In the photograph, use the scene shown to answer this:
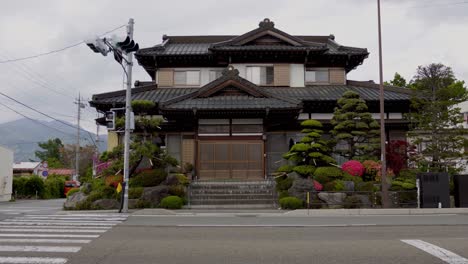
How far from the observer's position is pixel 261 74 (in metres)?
29.2

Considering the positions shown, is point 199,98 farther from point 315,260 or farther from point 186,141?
point 315,260

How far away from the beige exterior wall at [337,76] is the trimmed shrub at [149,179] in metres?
14.5

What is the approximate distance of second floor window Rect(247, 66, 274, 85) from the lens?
29031mm

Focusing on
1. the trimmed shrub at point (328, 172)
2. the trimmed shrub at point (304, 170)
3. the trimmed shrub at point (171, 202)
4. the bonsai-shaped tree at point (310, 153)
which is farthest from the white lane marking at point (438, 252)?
the trimmed shrub at point (171, 202)

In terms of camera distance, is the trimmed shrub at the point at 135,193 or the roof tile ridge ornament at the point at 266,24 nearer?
the trimmed shrub at the point at 135,193

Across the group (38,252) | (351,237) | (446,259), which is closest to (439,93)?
(351,237)

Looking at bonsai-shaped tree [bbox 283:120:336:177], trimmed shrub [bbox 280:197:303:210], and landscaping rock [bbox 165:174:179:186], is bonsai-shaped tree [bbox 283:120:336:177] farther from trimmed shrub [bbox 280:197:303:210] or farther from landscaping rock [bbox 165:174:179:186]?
landscaping rock [bbox 165:174:179:186]

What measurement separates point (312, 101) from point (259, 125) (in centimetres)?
388

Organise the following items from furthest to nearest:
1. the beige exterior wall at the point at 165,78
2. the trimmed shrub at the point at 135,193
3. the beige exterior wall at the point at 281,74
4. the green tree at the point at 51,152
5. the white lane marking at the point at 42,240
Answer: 1. the green tree at the point at 51,152
2. the beige exterior wall at the point at 165,78
3. the beige exterior wall at the point at 281,74
4. the trimmed shrub at the point at 135,193
5. the white lane marking at the point at 42,240

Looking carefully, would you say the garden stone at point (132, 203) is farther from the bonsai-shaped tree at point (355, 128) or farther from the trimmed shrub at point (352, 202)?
the bonsai-shaped tree at point (355, 128)

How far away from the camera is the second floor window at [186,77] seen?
29438mm

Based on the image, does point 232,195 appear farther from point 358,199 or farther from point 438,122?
point 438,122

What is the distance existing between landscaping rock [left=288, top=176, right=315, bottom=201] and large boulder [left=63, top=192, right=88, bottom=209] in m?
10.1

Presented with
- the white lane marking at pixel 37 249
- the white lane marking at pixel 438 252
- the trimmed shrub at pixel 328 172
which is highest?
the trimmed shrub at pixel 328 172
